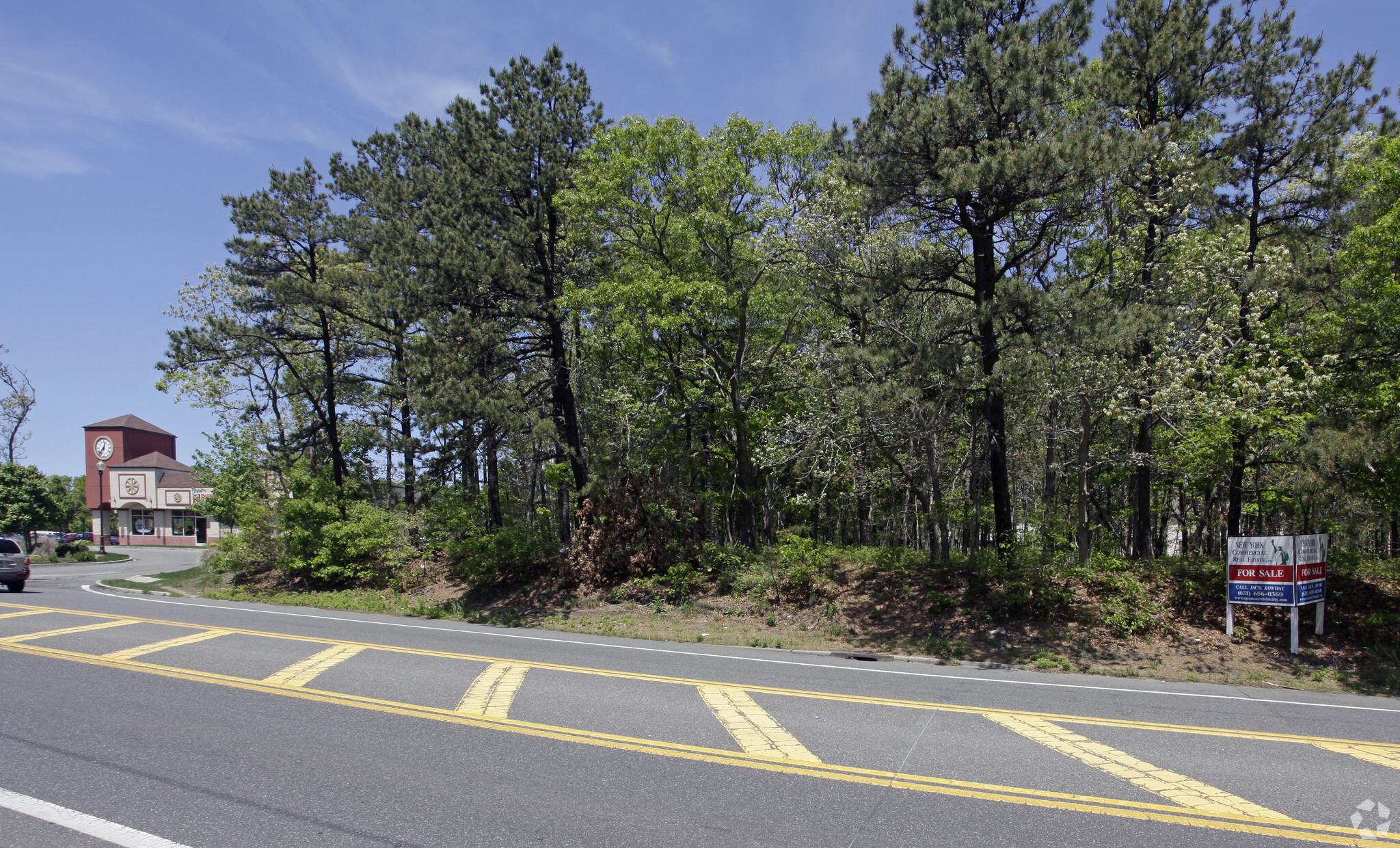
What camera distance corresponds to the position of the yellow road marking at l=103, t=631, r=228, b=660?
9.83m

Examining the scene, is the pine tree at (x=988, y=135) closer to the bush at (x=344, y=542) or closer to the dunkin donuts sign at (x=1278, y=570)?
the dunkin donuts sign at (x=1278, y=570)

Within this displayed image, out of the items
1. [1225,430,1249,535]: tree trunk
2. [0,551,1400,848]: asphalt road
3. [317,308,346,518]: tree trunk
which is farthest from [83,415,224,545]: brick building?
[1225,430,1249,535]: tree trunk

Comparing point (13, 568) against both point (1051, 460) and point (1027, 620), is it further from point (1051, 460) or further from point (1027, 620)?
point (1051, 460)

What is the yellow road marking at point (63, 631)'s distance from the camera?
436 inches

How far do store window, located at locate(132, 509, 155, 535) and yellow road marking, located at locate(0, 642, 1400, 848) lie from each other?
231 ft

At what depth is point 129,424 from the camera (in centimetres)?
6450

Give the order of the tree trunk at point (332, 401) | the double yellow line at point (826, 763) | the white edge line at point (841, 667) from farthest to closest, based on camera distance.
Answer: the tree trunk at point (332, 401), the white edge line at point (841, 667), the double yellow line at point (826, 763)

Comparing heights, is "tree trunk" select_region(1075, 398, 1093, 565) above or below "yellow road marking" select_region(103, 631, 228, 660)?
above

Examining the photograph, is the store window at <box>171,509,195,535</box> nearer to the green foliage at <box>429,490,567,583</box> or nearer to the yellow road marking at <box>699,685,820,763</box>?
the green foliage at <box>429,490,567,583</box>

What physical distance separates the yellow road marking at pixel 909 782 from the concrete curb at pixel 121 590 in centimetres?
1755

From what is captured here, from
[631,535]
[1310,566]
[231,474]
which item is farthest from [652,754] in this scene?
[231,474]

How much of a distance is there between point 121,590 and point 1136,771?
1039 inches

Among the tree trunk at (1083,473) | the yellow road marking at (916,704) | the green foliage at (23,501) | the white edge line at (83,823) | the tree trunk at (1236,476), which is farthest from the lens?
the green foliage at (23,501)

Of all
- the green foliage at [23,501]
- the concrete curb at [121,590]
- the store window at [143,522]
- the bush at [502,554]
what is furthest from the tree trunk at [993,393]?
the store window at [143,522]
